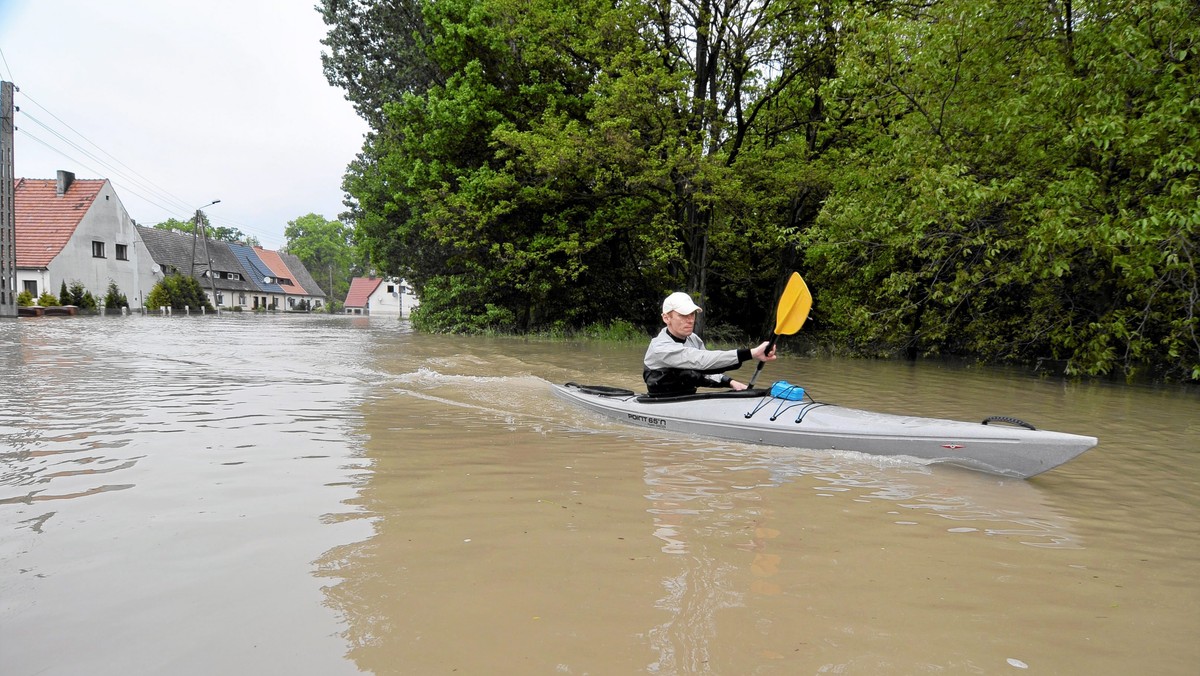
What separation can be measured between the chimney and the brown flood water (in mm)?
40867

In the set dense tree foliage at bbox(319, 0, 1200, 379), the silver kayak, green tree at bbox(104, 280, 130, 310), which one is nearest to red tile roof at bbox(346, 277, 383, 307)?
green tree at bbox(104, 280, 130, 310)

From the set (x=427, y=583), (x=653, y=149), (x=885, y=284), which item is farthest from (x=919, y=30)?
(x=427, y=583)

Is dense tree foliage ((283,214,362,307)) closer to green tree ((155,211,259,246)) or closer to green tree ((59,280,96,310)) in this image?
green tree ((155,211,259,246))

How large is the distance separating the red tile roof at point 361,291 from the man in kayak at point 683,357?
71.9m

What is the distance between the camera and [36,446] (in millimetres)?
4391

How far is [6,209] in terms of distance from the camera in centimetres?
2392

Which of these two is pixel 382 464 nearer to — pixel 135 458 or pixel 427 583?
pixel 135 458

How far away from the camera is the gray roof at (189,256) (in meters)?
44.2

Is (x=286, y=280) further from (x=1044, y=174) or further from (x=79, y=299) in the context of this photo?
(x=1044, y=174)

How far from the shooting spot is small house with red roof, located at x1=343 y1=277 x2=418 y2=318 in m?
69.9

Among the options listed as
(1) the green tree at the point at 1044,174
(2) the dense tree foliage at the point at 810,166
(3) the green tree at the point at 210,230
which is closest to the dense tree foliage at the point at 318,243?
(3) the green tree at the point at 210,230

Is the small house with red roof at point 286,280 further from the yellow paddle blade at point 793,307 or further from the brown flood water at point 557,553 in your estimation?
the yellow paddle blade at point 793,307

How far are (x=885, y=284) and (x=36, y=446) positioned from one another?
11645 mm

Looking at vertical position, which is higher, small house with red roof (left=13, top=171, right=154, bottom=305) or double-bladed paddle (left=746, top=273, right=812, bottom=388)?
small house with red roof (left=13, top=171, right=154, bottom=305)
